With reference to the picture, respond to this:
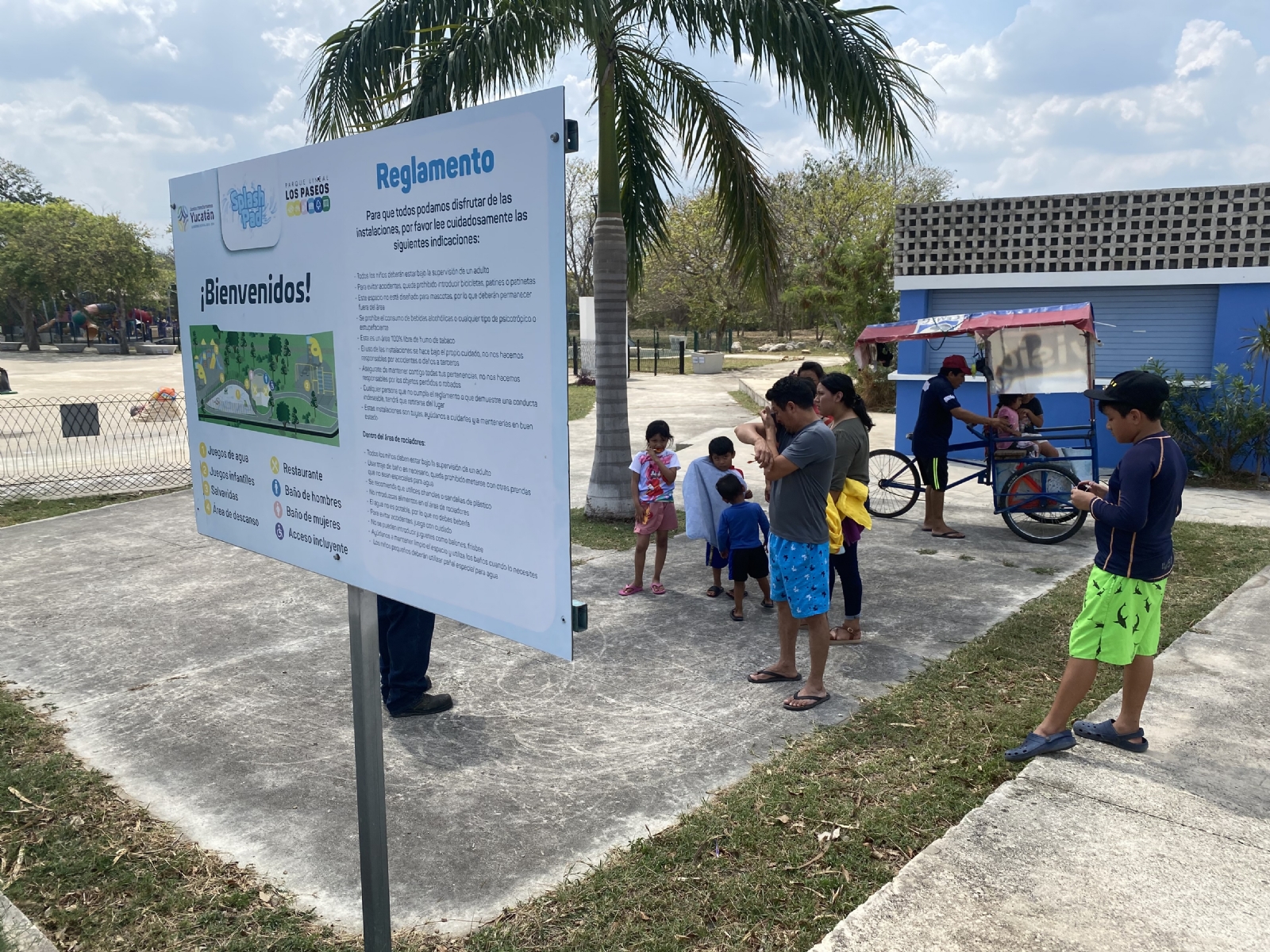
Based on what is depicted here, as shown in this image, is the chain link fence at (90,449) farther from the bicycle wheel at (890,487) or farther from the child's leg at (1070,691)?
the child's leg at (1070,691)

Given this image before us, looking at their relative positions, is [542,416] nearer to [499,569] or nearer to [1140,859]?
[499,569]

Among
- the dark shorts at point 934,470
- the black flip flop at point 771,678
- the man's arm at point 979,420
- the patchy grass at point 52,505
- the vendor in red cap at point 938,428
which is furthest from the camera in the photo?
the patchy grass at point 52,505

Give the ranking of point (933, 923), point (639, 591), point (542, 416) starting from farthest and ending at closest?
point (639, 591) < point (933, 923) < point (542, 416)

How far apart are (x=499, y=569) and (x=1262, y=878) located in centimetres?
299

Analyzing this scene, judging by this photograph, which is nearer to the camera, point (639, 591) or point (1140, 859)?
point (1140, 859)

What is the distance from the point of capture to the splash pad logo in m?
2.63

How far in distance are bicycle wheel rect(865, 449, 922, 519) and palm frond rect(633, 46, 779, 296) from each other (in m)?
2.40

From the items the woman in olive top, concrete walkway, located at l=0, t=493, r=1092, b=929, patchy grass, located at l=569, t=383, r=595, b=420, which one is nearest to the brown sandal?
the woman in olive top

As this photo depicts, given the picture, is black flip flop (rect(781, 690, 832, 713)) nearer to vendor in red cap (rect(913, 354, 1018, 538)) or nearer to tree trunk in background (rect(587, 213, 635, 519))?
vendor in red cap (rect(913, 354, 1018, 538))

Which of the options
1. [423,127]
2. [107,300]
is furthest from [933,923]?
[107,300]

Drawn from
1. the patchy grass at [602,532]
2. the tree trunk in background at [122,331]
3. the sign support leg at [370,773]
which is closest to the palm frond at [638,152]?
the patchy grass at [602,532]

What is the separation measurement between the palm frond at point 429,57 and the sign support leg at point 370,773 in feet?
19.6

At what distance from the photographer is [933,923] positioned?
3.05m

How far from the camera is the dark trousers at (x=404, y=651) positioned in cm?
482
